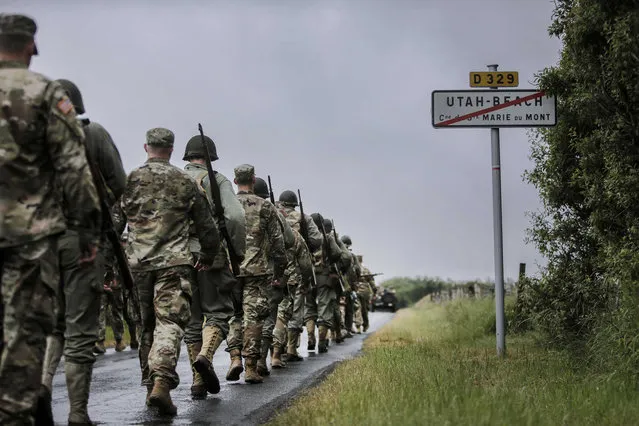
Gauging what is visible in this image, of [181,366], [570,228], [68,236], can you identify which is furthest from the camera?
[181,366]

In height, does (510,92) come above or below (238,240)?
above

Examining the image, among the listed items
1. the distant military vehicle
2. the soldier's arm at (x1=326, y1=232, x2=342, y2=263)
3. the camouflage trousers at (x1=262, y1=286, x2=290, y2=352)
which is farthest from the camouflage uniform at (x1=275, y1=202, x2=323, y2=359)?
the distant military vehicle

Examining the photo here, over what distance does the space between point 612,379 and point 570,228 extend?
12.1 ft

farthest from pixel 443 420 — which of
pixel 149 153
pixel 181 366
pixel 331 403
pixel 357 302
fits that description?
pixel 357 302

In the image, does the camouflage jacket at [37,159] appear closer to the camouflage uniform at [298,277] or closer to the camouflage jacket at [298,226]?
the camouflage uniform at [298,277]

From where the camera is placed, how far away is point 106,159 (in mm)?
7551

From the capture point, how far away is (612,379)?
885 centimetres

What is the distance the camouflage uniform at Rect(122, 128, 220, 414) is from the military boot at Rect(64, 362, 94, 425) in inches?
50.4

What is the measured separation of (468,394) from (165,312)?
2.56 metres

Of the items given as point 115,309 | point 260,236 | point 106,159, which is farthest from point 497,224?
point 115,309

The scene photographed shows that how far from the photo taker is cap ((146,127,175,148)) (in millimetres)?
8789

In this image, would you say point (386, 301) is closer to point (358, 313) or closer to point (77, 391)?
point (358, 313)

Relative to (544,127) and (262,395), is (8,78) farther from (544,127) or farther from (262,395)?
(544,127)

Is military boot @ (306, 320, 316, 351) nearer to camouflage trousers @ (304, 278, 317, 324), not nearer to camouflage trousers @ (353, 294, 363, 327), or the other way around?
camouflage trousers @ (304, 278, 317, 324)
